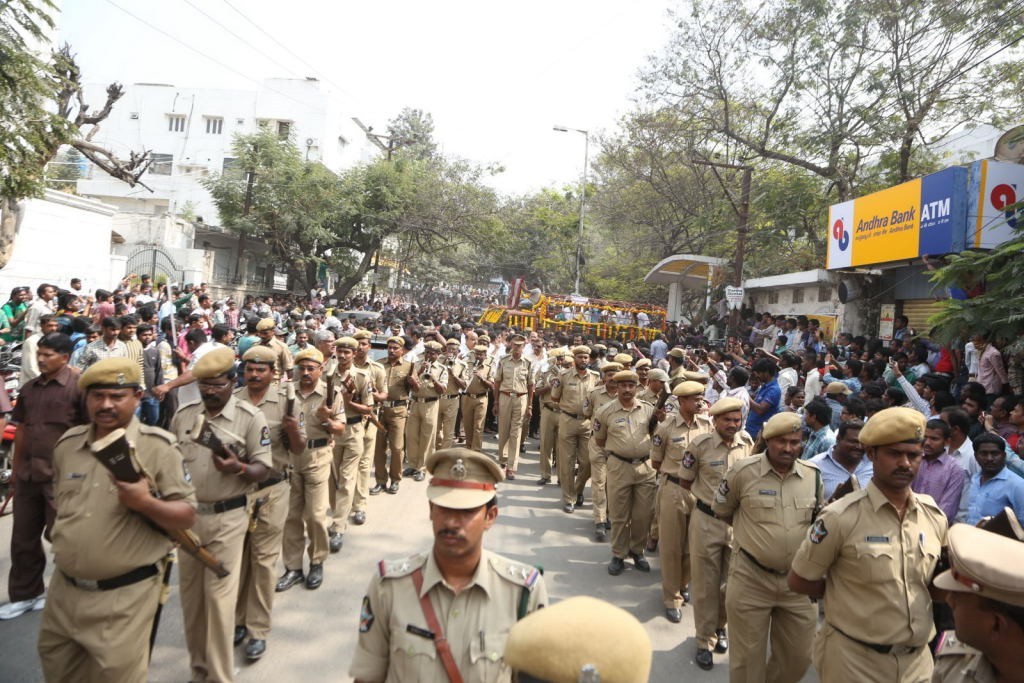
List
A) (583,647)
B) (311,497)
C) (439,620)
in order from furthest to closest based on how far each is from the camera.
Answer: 1. (311,497)
2. (439,620)
3. (583,647)

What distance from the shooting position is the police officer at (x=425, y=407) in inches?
342

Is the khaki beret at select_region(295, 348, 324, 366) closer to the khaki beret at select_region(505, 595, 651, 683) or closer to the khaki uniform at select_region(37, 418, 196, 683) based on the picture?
the khaki uniform at select_region(37, 418, 196, 683)

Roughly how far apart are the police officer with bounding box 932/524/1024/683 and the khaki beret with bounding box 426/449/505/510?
142cm

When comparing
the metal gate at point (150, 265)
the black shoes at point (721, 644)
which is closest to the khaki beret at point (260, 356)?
the black shoes at point (721, 644)

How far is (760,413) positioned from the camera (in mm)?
7367

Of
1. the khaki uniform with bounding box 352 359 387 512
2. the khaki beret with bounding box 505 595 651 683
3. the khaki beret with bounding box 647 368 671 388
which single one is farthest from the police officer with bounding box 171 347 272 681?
the khaki beret with bounding box 647 368 671 388

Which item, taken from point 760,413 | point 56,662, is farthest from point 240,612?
point 760,413

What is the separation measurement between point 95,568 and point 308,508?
2.45 meters

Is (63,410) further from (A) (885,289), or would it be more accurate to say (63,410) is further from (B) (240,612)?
(A) (885,289)

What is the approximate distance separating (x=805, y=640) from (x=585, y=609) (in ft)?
10.5

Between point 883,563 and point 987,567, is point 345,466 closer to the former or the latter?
point 883,563

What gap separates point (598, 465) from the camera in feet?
24.3

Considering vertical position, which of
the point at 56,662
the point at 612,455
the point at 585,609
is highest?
the point at 585,609

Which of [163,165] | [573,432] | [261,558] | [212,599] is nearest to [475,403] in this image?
[573,432]
